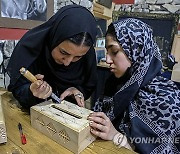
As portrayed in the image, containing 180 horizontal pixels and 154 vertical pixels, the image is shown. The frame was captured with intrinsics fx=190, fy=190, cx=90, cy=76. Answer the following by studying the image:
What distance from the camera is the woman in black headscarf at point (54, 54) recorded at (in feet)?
2.76

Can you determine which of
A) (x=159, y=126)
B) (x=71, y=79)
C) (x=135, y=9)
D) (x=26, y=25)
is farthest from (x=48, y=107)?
(x=135, y=9)

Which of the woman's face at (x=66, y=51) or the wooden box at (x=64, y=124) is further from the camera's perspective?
the woman's face at (x=66, y=51)

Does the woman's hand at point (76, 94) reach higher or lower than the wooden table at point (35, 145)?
higher

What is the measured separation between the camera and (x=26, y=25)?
128 cm

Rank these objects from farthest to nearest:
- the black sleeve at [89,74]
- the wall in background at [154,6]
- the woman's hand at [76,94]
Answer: the wall in background at [154,6] < the black sleeve at [89,74] < the woman's hand at [76,94]

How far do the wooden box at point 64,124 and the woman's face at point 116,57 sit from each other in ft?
0.93

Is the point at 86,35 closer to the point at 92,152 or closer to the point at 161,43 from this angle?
the point at 92,152

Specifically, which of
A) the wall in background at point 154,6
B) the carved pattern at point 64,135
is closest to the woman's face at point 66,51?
the carved pattern at point 64,135

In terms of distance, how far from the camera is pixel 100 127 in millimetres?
691

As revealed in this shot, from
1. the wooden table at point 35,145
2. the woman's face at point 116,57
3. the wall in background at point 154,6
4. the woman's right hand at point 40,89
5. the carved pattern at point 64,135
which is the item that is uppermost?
the wall in background at point 154,6

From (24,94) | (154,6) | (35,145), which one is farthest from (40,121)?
(154,6)

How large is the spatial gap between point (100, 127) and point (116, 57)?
0.36 metres

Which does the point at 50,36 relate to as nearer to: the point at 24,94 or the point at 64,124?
the point at 24,94

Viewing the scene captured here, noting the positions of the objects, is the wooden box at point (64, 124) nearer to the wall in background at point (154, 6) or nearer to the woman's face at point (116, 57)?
the woman's face at point (116, 57)
